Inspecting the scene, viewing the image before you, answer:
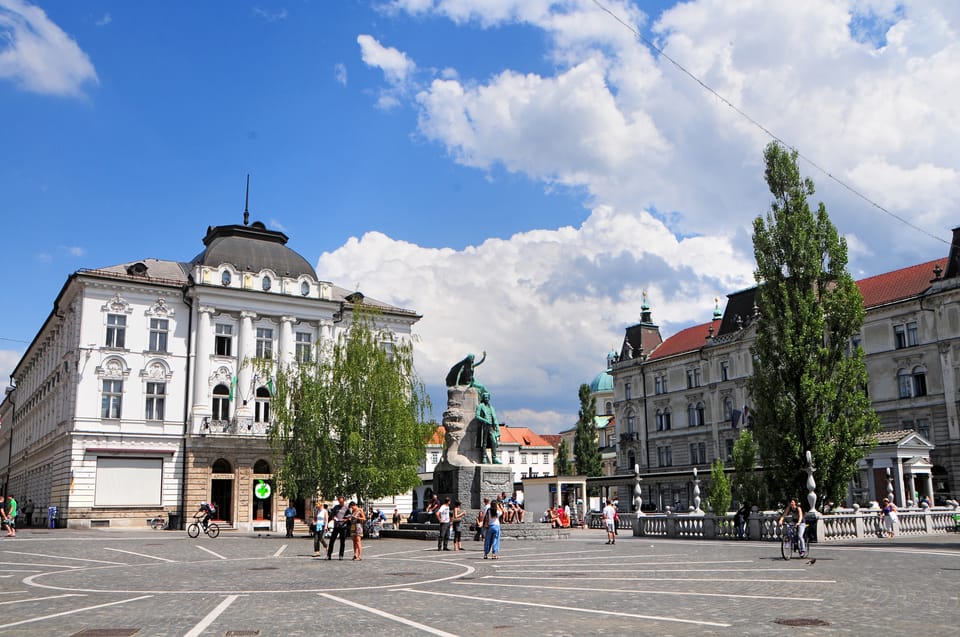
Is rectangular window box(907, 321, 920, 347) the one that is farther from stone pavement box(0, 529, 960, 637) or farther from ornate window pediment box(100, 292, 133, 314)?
ornate window pediment box(100, 292, 133, 314)

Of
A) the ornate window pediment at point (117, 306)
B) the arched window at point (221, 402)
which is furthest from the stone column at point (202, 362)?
the ornate window pediment at point (117, 306)

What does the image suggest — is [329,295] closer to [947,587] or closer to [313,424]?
[313,424]

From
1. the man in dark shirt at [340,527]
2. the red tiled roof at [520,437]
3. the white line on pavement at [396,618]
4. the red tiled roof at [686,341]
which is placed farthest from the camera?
the red tiled roof at [520,437]

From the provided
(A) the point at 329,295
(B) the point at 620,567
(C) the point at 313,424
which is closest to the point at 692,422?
(A) the point at 329,295

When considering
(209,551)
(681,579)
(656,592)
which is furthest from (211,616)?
(209,551)

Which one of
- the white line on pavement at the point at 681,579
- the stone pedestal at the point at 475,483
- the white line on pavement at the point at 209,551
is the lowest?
the white line on pavement at the point at 209,551

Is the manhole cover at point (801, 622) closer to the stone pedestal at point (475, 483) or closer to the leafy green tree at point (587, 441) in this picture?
the stone pedestal at point (475, 483)

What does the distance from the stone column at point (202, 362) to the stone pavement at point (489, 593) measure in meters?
25.4

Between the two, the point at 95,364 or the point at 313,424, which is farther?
the point at 95,364

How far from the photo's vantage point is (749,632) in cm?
968

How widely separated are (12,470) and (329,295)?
1520 inches

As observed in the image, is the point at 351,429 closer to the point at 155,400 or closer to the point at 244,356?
the point at 244,356

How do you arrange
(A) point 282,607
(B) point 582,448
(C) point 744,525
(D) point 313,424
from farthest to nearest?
(B) point 582,448, (D) point 313,424, (C) point 744,525, (A) point 282,607

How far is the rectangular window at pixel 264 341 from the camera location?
174 feet
